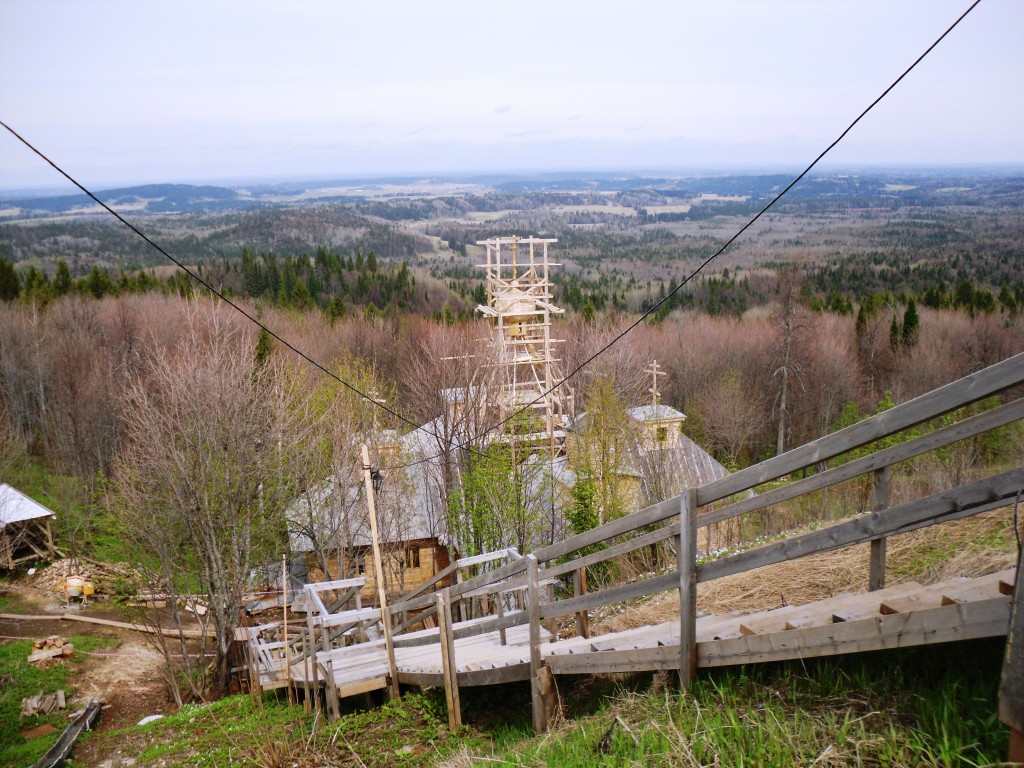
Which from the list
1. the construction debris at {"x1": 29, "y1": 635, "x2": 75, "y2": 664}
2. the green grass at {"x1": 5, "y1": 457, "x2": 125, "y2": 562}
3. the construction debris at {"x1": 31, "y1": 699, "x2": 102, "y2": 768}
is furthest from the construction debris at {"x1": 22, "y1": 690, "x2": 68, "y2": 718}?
the green grass at {"x1": 5, "y1": 457, "x2": 125, "y2": 562}

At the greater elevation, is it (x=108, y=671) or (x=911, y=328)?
(x=911, y=328)

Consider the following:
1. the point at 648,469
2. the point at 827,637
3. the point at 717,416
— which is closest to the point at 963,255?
the point at 717,416

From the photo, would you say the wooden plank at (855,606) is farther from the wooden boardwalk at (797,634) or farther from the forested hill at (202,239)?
the forested hill at (202,239)

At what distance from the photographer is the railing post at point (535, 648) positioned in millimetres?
6281

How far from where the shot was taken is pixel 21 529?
2527 centimetres

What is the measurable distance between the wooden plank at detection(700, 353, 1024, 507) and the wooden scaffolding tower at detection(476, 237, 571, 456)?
691 inches

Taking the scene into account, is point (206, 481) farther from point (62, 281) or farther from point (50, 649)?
point (62, 281)

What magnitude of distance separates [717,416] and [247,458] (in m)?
27.1

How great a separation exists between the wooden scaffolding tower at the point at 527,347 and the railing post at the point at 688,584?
16863mm

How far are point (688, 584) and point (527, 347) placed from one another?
2616 centimetres

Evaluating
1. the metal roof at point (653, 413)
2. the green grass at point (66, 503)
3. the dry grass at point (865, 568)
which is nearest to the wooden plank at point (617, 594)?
the dry grass at point (865, 568)

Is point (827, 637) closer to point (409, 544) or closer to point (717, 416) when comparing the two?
point (409, 544)

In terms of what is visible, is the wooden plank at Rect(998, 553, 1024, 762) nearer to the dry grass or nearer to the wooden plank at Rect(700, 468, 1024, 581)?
the wooden plank at Rect(700, 468, 1024, 581)

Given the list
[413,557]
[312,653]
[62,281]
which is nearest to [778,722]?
[312,653]
